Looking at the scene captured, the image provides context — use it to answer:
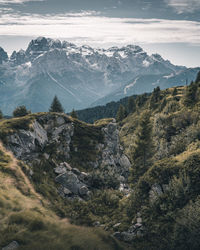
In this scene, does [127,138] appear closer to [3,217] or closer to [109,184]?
[109,184]

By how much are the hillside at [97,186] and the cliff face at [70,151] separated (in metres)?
0.17

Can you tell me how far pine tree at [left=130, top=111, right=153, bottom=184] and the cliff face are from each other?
4.21 m

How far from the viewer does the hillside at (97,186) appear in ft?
72.1

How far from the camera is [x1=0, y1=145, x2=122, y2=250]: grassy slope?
763 inches

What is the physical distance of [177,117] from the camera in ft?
189

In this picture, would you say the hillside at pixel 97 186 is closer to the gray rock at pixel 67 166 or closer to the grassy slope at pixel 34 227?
the grassy slope at pixel 34 227

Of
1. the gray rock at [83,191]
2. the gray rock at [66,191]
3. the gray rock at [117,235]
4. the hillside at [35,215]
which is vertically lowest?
the gray rock at [83,191]

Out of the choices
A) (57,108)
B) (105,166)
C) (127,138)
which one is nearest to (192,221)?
(105,166)

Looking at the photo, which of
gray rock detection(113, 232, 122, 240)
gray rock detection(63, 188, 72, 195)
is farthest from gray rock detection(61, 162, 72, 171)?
gray rock detection(113, 232, 122, 240)

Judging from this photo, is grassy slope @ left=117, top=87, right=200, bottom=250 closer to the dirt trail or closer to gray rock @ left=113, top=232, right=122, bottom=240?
gray rock @ left=113, top=232, right=122, bottom=240

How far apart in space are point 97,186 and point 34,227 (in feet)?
63.5

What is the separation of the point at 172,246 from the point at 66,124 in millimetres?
35532

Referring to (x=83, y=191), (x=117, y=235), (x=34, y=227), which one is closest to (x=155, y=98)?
(x=83, y=191)

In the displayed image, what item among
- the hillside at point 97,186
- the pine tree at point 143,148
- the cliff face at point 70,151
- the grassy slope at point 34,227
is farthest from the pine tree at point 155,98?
the grassy slope at point 34,227
